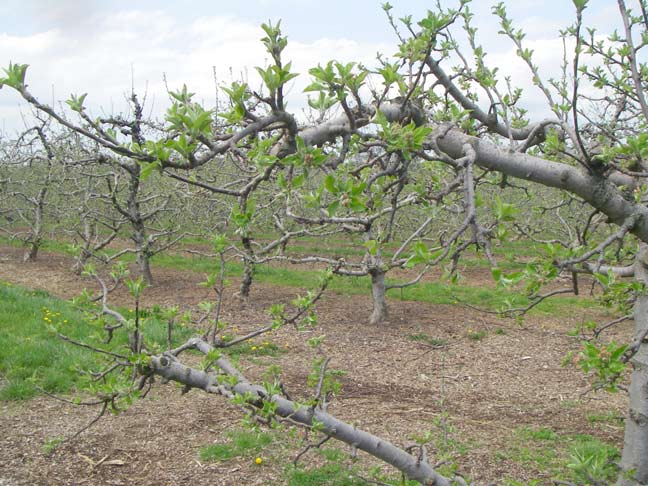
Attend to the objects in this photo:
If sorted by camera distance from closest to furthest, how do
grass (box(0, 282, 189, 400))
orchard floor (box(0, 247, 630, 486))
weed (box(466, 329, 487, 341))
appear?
orchard floor (box(0, 247, 630, 486)) → grass (box(0, 282, 189, 400)) → weed (box(466, 329, 487, 341))

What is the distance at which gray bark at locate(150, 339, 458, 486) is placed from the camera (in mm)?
2445

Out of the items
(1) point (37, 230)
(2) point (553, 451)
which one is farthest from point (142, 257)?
(2) point (553, 451)

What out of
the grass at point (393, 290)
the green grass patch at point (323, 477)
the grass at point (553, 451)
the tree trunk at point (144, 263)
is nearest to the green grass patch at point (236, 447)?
the green grass patch at point (323, 477)

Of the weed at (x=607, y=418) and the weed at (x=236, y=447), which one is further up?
the weed at (x=607, y=418)

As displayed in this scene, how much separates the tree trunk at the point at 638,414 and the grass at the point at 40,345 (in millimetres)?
3303

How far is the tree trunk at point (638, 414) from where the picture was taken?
328 cm

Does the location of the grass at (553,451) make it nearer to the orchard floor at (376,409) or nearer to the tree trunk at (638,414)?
the orchard floor at (376,409)

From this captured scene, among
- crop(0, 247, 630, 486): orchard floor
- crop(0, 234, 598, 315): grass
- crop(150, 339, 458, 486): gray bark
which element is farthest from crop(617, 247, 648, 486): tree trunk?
crop(0, 234, 598, 315): grass

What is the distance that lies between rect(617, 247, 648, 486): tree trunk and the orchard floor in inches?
35.7

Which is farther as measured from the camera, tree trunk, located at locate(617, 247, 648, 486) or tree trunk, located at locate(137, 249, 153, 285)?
tree trunk, located at locate(137, 249, 153, 285)

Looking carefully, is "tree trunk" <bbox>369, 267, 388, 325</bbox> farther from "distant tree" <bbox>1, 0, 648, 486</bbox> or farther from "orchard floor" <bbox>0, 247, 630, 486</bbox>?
"distant tree" <bbox>1, 0, 648, 486</bbox>

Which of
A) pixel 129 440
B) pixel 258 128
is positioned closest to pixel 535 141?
pixel 258 128

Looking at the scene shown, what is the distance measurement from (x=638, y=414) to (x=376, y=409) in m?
2.61

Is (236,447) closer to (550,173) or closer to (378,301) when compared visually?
(550,173)
